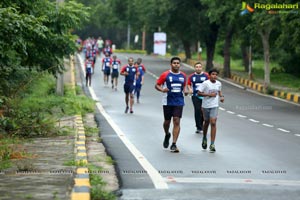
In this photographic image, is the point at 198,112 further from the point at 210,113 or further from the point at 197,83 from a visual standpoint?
the point at 210,113

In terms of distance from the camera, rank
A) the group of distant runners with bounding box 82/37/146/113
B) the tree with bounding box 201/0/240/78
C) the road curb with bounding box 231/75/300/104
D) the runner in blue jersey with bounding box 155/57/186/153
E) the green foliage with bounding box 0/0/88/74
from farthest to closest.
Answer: the tree with bounding box 201/0/240/78 < the road curb with bounding box 231/75/300/104 < the group of distant runners with bounding box 82/37/146/113 < the green foliage with bounding box 0/0/88/74 < the runner in blue jersey with bounding box 155/57/186/153

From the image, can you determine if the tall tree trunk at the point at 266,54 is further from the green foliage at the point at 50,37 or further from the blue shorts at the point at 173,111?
the blue shorts at the point at 173,111

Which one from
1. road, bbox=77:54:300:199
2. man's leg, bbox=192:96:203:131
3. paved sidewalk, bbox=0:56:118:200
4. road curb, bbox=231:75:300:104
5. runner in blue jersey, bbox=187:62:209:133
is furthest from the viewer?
road curb, bbox=231:75:300:104

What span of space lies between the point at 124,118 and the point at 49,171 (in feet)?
37.8

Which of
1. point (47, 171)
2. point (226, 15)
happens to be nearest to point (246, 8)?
point (226, 15)

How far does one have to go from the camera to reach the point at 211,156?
13867 millimetres

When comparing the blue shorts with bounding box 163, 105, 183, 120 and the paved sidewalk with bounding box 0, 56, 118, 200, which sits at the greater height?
the blue shorts with bounding box 163, 105, 183, 120

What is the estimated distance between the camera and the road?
393 inches

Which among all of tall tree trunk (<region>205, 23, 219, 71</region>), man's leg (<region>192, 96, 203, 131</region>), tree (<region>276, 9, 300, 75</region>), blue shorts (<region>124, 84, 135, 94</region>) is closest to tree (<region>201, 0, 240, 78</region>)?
tree (<region>276, 9, 300, 75</region>)

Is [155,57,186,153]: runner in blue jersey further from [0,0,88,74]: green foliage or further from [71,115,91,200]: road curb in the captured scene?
[0,0,88,74]: green foliage

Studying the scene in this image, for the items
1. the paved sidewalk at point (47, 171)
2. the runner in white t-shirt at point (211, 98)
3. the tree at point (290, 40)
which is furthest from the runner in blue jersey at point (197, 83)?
the tree at point (290, 40)

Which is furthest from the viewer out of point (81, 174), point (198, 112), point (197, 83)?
point (198, 112)

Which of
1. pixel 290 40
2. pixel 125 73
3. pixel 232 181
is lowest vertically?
pixel 232 181

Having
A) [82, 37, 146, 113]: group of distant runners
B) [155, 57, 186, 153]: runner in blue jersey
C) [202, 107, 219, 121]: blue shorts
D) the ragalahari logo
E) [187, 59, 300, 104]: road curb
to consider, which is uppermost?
the ragalahari logo
